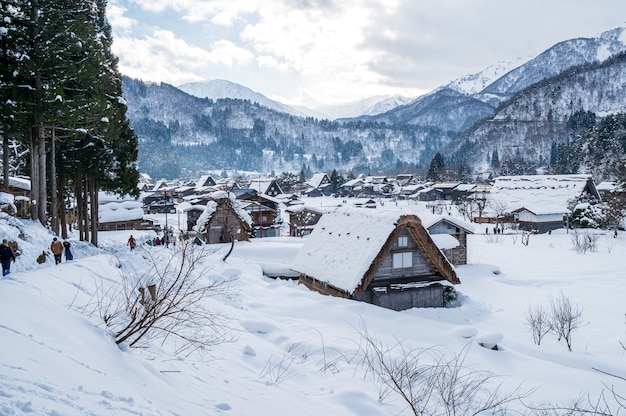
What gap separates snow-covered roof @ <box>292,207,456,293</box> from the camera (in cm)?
1611

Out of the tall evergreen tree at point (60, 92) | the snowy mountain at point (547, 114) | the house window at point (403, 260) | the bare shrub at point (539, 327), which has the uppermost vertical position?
the snowy mountain at point (547, 114)

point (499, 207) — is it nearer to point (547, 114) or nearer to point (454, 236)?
point (454, 236)

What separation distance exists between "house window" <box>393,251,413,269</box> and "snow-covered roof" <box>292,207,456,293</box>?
1414mm

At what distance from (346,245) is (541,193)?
48.3 m

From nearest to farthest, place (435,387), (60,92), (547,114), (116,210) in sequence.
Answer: (435,387) < (60,92) < (116,210) < (547,114)

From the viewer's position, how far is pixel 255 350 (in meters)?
8.90

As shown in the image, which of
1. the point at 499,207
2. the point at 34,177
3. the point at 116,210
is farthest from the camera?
the point at 499,207

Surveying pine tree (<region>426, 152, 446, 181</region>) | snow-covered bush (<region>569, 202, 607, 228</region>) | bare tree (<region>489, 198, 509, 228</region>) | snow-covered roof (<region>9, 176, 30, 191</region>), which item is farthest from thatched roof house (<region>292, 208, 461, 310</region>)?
pine tree (<region>426, 152, 446, 181</region>)

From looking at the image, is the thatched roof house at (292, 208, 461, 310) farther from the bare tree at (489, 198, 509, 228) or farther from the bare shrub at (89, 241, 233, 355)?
the bare tree at (489, 198, 509, 228)

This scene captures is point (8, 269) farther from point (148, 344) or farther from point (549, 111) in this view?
point (549, 111)

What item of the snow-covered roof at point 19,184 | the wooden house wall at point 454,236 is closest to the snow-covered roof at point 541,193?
the wooden house wall at point 454,236

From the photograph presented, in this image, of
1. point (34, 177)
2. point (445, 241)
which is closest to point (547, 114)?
point (445, 241)

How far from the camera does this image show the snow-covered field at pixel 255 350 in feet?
14.5

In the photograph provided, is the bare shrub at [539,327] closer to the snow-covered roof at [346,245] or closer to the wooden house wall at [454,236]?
the snow-covered roof at [346,245]
